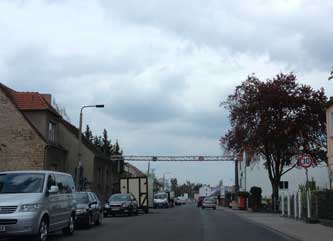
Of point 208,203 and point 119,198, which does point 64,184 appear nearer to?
point 119,198

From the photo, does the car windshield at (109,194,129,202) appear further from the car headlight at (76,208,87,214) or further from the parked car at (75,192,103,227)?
the car headlight at (76,208,87,214)

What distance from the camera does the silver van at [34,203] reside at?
1619 cm

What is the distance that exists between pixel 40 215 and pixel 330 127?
24.6 m

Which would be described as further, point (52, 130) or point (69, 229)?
point (52, 130)

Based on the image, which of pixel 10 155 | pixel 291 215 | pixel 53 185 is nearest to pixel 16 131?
pixel 10 155

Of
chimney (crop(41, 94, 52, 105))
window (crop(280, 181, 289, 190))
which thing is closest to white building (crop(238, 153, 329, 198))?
window (crop(280, 181, 289, 190))

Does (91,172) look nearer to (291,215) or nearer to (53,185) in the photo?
(291,215)

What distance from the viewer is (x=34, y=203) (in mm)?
16672

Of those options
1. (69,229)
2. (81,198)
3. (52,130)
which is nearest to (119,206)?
(52,130)

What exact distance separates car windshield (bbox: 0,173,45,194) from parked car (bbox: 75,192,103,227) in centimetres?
684

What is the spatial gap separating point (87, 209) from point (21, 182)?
7.54 metres

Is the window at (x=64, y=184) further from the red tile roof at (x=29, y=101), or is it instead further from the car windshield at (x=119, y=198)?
the red tile roof at (x=29, y=101)

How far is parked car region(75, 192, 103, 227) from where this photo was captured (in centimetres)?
2475

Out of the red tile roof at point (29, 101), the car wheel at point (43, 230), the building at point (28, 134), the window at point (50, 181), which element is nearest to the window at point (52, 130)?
the building at point (28, 134)
